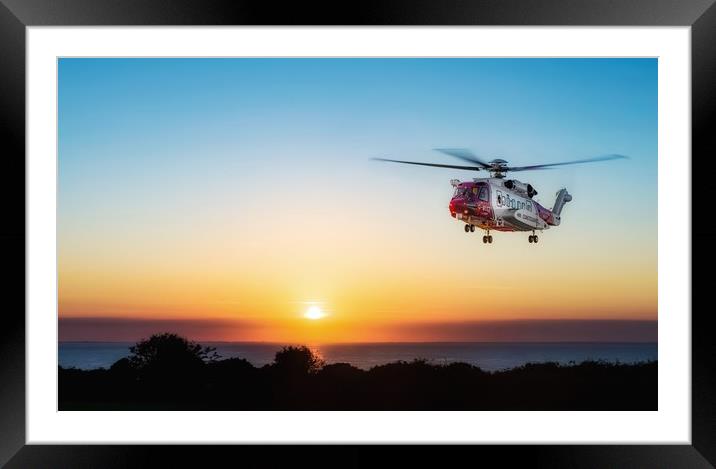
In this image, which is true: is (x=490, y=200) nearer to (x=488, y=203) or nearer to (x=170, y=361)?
(x=488, y=203)

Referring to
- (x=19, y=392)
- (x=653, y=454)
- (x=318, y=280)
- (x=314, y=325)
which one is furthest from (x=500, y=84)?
(x=19, y=392)

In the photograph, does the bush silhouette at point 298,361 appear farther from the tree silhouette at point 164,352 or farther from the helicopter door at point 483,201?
the helicopter door at point 483,201

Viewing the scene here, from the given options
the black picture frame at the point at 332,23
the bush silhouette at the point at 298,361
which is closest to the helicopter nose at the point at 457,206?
the black picture frame at the point at 332,23

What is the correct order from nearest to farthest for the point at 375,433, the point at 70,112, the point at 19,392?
the point at 19,392 → the point at 375,433 → the point at 70,112

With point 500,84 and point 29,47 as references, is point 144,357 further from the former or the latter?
point 29,47

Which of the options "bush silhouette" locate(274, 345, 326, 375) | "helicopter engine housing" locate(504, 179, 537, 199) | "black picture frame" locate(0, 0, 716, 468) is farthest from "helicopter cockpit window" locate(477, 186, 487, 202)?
"bush silhouette" locate(274, 345, 326, 375)

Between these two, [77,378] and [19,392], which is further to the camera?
[77,378]
